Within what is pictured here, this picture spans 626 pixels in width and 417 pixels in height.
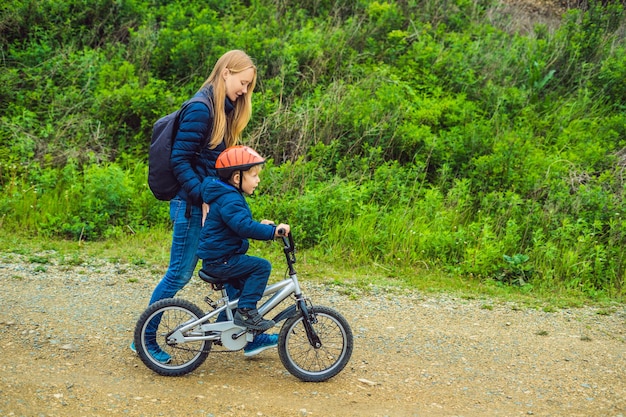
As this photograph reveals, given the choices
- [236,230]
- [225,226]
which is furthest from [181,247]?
[236,230]

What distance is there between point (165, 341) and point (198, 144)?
54.8 inches

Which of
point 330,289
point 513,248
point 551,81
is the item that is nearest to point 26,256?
point 330,289

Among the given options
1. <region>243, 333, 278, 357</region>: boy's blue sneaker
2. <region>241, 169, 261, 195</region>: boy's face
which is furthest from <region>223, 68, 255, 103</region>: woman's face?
<region>243, 333, 278, 357</region>: boy's blue sneaker

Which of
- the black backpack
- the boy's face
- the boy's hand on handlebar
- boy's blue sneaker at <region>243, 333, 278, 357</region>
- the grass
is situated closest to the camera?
the boy's hand on handlebar

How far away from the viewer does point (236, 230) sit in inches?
176

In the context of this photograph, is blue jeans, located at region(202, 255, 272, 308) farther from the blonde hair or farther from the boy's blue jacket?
the blonde hair

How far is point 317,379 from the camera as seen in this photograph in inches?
190

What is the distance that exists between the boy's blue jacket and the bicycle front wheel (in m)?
0.66

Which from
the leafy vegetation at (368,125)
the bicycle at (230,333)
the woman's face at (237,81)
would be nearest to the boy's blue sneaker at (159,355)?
the bicycle at (230,333)

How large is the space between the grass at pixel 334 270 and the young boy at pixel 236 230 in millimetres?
2402

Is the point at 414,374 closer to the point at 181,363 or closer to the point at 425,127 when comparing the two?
the point at 181,363

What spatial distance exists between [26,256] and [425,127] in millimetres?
5705

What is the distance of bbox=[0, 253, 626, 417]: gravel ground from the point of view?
4.46 m

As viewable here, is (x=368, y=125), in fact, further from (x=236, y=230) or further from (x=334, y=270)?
(x=236, y=230)
